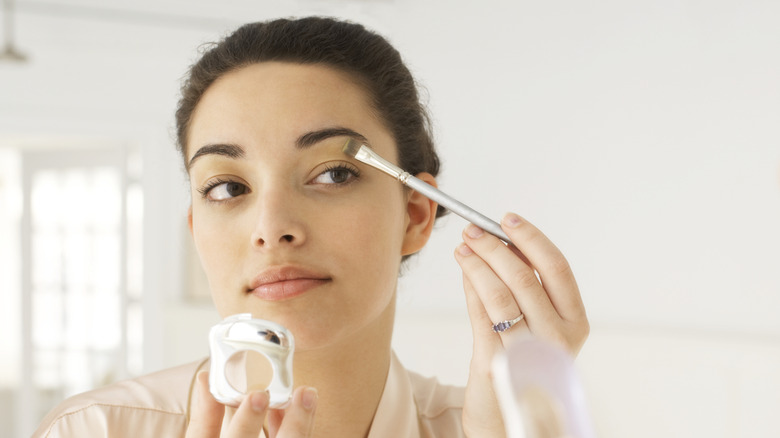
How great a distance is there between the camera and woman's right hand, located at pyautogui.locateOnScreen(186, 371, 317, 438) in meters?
0.52

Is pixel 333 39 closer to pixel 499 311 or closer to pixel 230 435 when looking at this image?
pixel 499 311

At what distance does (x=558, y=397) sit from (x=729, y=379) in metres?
1.90

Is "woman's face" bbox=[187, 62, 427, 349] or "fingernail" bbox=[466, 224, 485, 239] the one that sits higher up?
"woman's face" bbox=[187, 62, 427, 349]

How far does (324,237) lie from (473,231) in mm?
170

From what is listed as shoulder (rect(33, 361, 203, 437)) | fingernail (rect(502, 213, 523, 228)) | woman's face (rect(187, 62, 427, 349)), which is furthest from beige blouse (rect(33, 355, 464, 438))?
fingernail (rect(502, 213, 523, 228))

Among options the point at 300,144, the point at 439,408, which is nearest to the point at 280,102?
the point at 300,144

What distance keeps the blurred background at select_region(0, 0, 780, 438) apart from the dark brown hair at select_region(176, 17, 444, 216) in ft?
0.95

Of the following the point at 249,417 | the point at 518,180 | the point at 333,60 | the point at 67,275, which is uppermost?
the point at 67,275

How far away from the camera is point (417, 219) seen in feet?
3.21

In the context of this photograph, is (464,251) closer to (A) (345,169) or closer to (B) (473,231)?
(B) (473,231)

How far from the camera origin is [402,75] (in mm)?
991

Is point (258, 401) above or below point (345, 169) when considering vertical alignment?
below

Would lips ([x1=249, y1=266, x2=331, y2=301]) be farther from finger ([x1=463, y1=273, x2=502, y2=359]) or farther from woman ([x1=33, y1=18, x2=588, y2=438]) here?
finger ([x1=463, y1=273, x2=502, y2=359])

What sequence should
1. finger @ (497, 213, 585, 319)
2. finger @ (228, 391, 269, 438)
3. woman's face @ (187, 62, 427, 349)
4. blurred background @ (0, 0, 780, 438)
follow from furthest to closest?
blurred background @ (0, 0, 780, 438), woman's face @ (187, 62, 427, 349), finger @ (497, 213, 585, 319), finger @ (228, 391, 269, 438)
